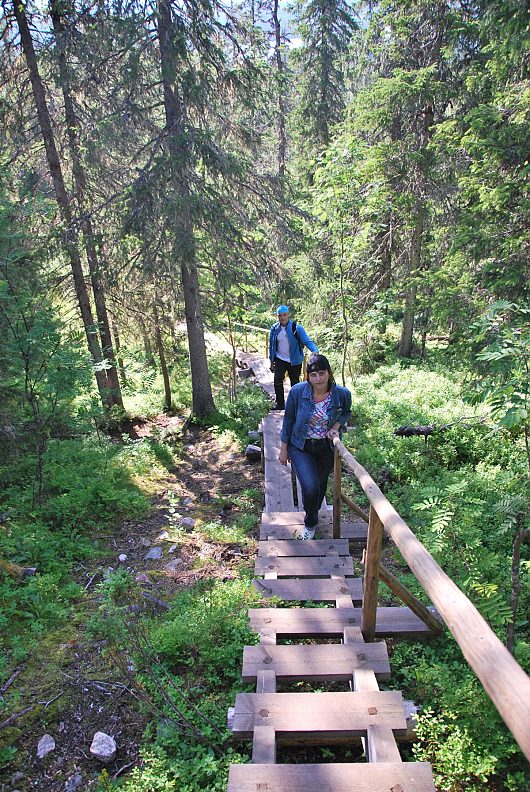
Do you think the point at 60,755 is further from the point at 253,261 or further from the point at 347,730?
the point at 253,261

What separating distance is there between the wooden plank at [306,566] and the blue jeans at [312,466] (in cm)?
67

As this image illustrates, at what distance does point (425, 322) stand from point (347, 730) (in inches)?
530

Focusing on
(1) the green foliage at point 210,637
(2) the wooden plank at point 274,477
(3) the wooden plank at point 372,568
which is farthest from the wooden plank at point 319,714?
(2) the wooden plank at point 274,477

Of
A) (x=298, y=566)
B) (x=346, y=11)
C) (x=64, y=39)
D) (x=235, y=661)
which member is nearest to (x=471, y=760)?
(x=235, y=661)

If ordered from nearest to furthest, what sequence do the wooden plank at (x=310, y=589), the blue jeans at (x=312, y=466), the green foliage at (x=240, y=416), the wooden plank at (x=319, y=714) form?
the wooden plank at (x=319, y=714) → the wooden plank at (x=310, y=589) → the blue jeans at (x=312, y=466) → the green foliage at (x=240, y=416)

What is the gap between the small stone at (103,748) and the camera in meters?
3.06

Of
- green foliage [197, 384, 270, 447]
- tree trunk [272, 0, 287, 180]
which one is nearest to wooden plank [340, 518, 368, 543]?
green foliage [197, 384, 270, 447]

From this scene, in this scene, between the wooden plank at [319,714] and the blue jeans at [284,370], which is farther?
the blue jeans at [284,370]

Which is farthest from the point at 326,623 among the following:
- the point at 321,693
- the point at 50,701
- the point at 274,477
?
the point at 274,477

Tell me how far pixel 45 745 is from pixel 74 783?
1.41 ft

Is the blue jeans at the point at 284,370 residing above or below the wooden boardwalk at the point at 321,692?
above

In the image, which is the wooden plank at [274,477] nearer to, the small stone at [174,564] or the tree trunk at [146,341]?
the small stone at [174,564]

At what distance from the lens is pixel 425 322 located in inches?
566

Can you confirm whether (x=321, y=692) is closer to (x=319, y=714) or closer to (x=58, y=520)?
(x=319, y=714)
